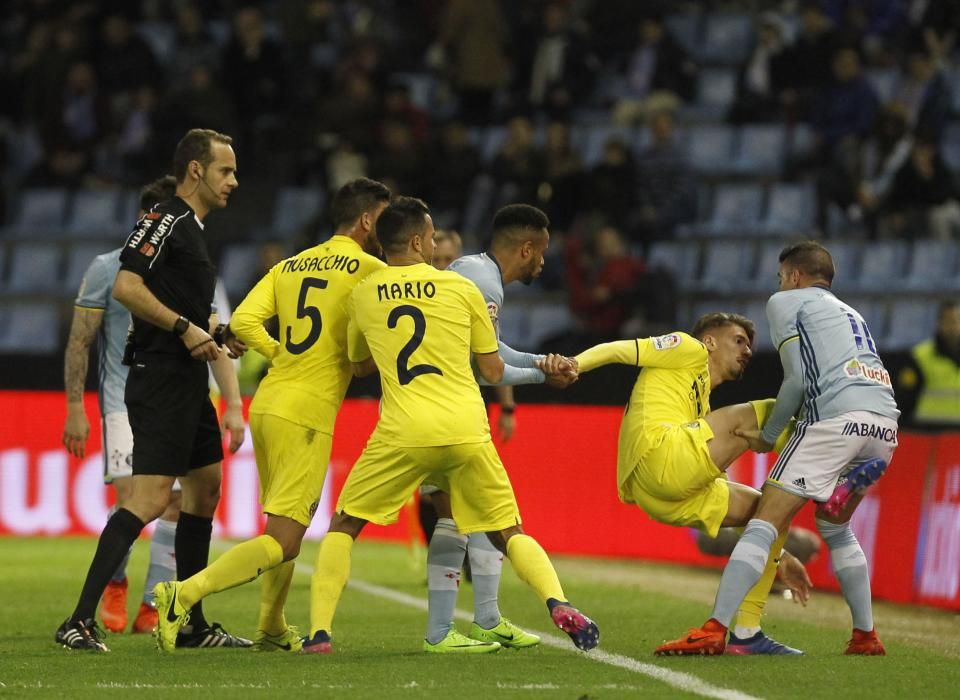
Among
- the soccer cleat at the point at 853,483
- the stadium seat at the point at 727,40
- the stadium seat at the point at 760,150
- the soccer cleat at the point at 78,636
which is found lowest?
the soccer cleat at the point at 78,636

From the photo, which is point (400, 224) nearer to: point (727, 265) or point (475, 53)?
point (727, 265)

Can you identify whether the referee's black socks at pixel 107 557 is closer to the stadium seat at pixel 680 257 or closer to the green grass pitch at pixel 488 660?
the green grass pitch at pixel 488 660

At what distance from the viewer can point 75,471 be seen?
575 inches

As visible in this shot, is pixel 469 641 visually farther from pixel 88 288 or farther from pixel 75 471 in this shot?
pixel 75 471

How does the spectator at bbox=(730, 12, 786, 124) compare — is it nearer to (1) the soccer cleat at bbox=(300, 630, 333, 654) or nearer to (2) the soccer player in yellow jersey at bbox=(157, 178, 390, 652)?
(2) the soccer player in yellow jersey at bbox=(157, 178, 390, 652)

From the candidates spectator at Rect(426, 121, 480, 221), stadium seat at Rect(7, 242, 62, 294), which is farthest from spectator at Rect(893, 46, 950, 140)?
stadium seat at Rect(7, 242, 62, 294)

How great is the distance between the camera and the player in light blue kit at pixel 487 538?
7695 millimetres

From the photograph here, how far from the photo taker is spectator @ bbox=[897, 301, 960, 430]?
13.5m

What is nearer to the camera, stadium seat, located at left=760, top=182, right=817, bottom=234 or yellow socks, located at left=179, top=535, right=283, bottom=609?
yellow socks, located at left=179, top=535, right=283, bottom=609

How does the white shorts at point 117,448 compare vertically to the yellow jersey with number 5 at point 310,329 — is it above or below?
below

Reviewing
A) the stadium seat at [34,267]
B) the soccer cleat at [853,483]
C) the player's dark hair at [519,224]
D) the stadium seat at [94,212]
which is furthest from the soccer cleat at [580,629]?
the stadium seat at [94,212]

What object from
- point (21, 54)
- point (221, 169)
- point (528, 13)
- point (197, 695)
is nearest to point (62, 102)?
point (21, 54)

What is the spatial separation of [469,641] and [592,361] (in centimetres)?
134

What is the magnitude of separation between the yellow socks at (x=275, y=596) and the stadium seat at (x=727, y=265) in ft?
30.1
